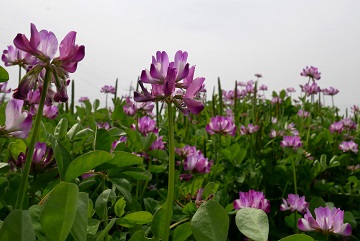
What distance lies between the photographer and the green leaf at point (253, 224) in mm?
689

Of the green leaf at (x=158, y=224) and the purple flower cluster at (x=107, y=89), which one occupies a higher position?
the purple flower cluster at (x=107, y=89)

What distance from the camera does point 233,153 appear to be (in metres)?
1.99

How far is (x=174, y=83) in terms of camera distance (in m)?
0.84

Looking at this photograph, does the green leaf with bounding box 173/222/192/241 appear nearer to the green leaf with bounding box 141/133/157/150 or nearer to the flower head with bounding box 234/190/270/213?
the flower head with bounding box 234/190/270/213

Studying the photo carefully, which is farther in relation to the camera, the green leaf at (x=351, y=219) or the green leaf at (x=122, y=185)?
the green leaf at (x=351, y=219)

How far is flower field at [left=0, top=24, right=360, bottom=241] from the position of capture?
673 millimetres

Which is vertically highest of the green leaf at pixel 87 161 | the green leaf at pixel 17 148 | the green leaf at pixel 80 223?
the green leaf at pixel 87 161

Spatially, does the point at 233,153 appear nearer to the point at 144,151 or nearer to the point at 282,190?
the point at 282,190

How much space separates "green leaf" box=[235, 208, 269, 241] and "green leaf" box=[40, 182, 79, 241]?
26 cm

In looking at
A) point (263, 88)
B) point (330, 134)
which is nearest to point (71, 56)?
point (330, 134)

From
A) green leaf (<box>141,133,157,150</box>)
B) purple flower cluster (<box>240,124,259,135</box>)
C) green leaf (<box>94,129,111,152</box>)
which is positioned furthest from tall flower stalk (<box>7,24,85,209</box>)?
purple flower cluster (<box>240,124,259,135</box>)

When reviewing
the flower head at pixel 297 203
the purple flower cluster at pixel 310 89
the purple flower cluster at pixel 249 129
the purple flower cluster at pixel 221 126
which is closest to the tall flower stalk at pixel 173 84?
the flower head at pixel 297 203

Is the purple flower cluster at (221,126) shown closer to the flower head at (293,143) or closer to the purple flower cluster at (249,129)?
the flower head at (293,143)

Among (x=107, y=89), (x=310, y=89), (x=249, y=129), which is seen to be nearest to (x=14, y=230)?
(x=249, y=129)
